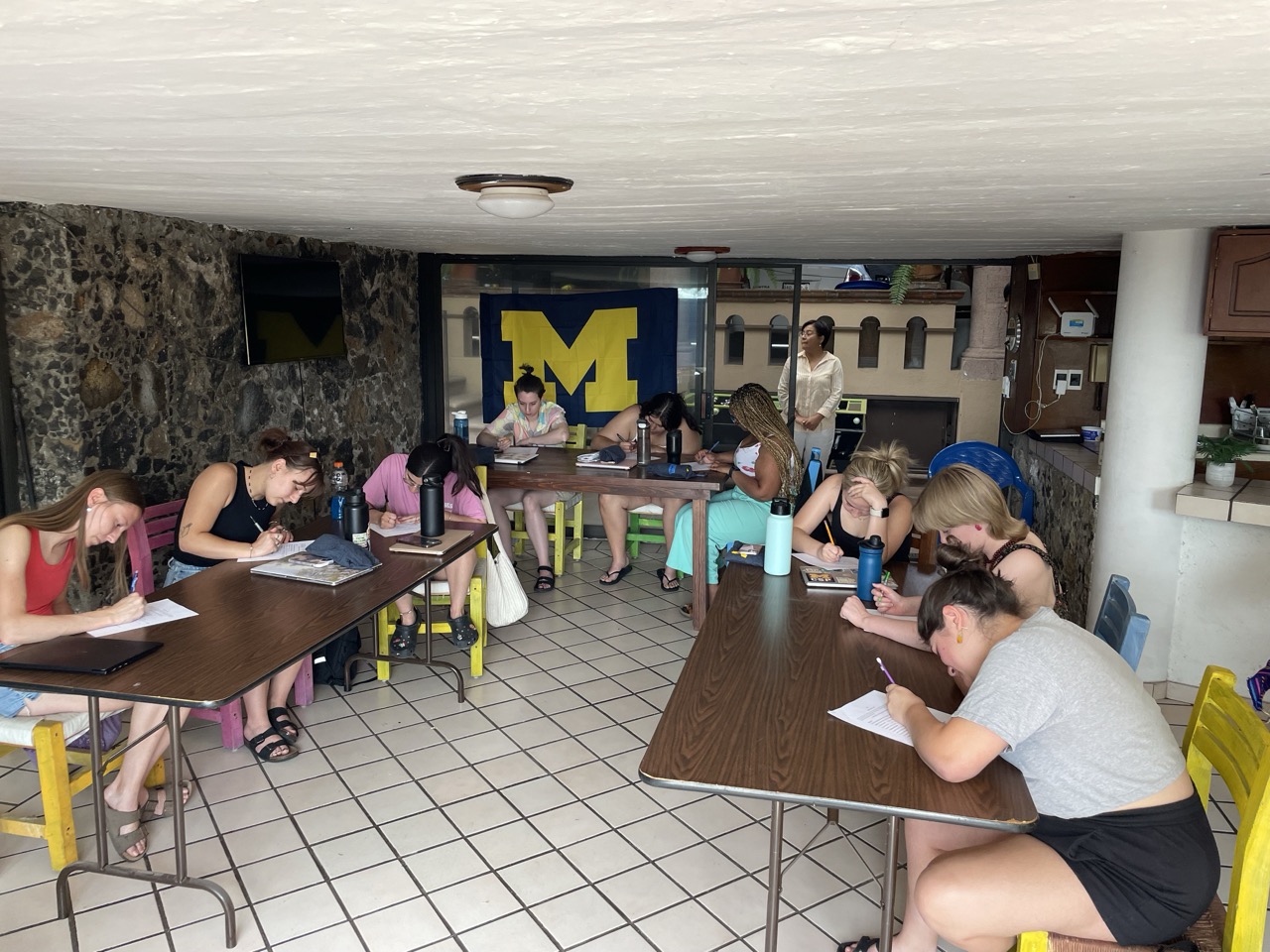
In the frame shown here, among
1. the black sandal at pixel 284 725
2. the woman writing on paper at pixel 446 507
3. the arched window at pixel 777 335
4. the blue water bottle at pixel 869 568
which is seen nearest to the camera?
the blue water bottle at pixel 869 568

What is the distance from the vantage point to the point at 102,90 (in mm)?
1389

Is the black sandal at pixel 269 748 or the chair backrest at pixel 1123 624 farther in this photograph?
the black sandal at pixel 269 748

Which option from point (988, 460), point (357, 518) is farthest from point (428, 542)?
point (988, 460)

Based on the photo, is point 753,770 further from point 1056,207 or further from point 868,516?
point 1056,207

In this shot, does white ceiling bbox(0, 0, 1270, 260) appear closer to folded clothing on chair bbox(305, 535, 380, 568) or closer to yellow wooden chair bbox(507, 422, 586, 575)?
folded clothing on chair bbox(305, 535, 380, 568)

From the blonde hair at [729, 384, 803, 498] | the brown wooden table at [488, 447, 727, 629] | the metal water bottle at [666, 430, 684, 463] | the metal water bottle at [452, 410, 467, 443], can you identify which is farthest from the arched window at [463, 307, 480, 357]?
the blonde hair at [729, 384, 803, 498]

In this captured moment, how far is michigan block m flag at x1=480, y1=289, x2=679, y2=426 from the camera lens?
19.6 ft

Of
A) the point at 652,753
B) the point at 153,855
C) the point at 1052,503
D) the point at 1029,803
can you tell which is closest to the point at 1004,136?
the point at 1029,803

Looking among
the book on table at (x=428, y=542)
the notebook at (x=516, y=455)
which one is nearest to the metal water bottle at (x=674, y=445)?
the notebook at (x=516, y=455)

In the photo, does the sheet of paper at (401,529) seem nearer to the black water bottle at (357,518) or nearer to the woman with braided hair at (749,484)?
the black water bottle at (357,518)

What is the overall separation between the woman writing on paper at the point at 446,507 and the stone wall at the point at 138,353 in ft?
2.42

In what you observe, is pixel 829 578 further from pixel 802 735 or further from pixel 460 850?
pixel 460 850

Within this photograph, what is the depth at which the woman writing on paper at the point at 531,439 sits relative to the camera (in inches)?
205

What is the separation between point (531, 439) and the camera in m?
5.46
